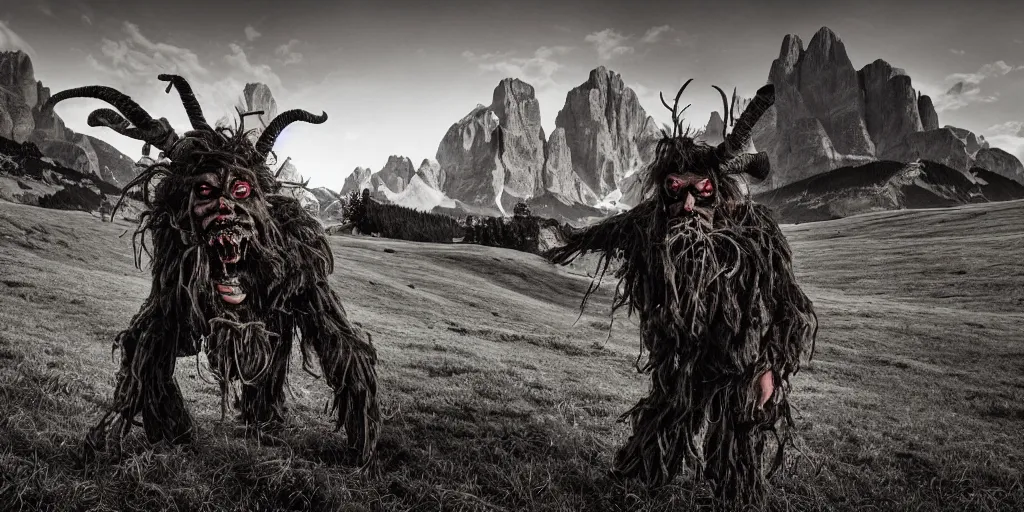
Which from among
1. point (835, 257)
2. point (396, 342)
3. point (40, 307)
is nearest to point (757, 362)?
point (396, 342)

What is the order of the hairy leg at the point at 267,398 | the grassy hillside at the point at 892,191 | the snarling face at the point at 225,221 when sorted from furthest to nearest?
1. the grassy hillside at the point at 892,191
2. the hairy leg at the point at 267,398
3. the snarling face at the point at 225,221

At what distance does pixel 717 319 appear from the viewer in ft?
13.8

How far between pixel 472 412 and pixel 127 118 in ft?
16.7

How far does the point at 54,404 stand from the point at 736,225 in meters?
6.94

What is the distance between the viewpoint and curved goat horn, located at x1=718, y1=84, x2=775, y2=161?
3986mm

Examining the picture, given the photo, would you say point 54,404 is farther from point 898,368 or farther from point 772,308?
point 898,368

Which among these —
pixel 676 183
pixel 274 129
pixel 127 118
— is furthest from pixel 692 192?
pixel 127 118

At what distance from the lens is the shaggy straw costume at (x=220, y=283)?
3938 mm

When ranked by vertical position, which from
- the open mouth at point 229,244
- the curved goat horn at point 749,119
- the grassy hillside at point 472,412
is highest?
the curved goat horn at point 749,119

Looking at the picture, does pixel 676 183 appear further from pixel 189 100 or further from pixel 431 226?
pixel 431 226

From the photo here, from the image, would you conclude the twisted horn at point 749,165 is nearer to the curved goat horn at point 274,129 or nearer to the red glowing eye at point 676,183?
the red glowing eye at point 676,183

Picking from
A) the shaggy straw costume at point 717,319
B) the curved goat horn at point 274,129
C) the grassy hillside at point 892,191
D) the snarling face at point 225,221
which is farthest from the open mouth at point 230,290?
A: the grassy hillside at point 892,191

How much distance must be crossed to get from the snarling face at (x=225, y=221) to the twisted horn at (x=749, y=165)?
13.8 feet

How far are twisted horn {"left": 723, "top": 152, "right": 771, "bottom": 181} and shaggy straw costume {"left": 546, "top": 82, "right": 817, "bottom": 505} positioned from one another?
1 cm
